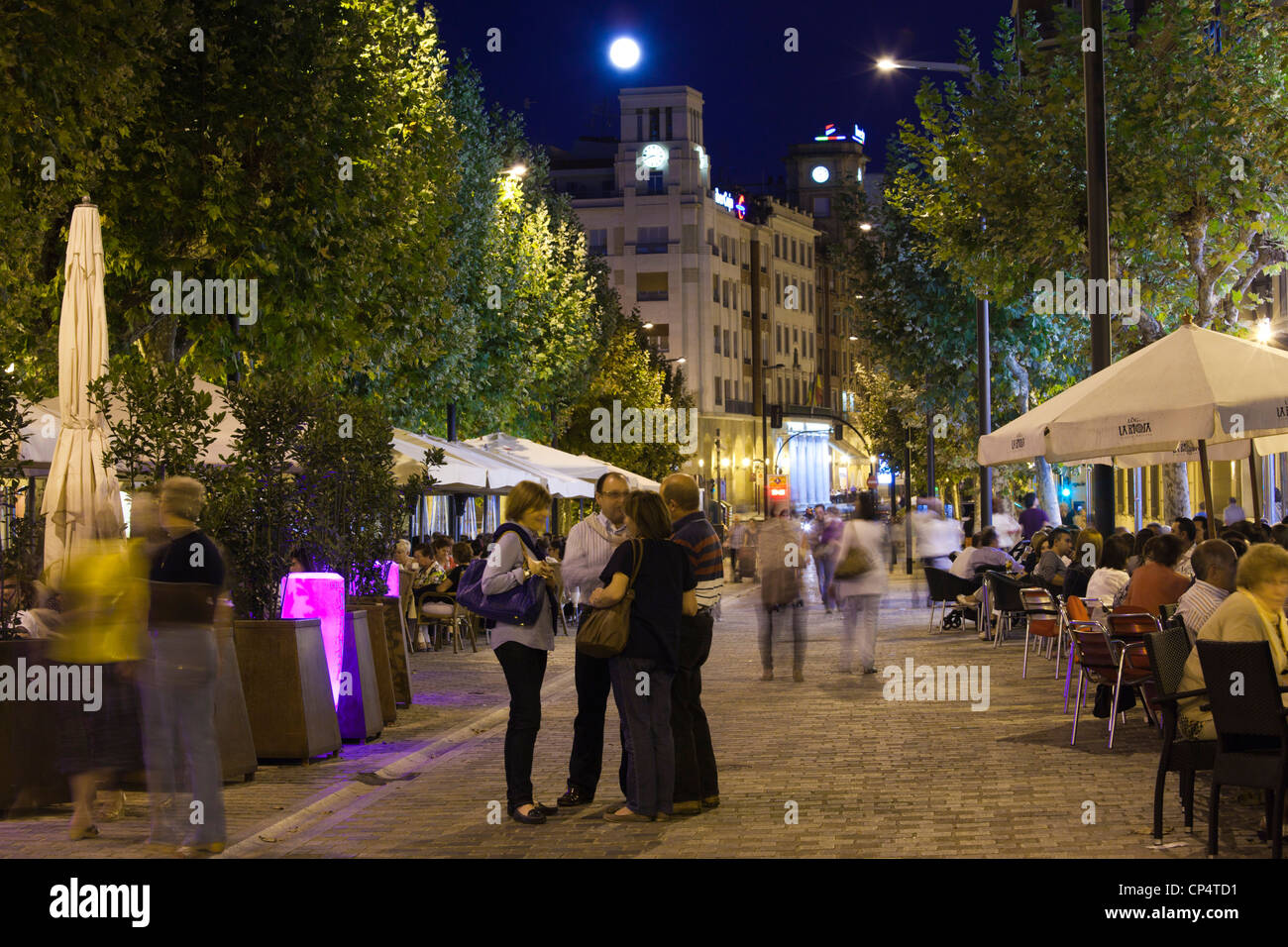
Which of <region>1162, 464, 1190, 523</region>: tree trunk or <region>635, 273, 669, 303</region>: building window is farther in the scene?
<region>635, 273, 669, 303</region>: building window

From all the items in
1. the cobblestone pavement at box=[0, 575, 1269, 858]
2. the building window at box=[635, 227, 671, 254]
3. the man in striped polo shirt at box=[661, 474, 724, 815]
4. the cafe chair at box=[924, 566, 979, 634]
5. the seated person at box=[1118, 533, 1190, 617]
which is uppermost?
the building window at box=[635, 227, 671, 254]

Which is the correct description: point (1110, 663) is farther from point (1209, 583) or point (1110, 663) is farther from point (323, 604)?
point (323, 604)

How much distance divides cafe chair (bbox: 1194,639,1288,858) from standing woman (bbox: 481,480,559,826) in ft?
11.8

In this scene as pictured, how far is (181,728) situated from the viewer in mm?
8500

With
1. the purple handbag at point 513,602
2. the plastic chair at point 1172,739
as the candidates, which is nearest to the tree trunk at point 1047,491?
the plastic chair at point 1172,739

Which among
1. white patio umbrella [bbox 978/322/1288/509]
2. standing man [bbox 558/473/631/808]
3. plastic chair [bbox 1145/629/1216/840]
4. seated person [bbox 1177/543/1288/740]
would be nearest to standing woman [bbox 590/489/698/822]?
standing man [bbox 558/473/631/808]

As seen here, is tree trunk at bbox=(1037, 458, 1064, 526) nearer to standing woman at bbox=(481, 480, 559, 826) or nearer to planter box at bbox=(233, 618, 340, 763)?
planter box at bbox=(233, 618, 340, 763)

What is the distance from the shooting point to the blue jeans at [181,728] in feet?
27.7

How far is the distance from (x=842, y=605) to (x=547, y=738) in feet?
19.8

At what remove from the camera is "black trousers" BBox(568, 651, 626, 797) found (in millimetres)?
10258

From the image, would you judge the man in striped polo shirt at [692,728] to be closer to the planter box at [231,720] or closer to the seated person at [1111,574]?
the planter box at [231,720]

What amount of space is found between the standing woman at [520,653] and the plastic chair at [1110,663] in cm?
421

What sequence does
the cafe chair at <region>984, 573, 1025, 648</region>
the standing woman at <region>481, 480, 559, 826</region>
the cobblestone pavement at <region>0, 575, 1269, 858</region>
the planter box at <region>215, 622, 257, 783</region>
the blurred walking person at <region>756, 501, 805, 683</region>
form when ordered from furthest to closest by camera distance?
the cafe chair at <region>984, 573, 1025, 648</region> → the blurred walking person at <region>756, 501, 805, 683</region> → the planter box at <region>215, 622, 257, 783</region> → the standing woman at <region>481, 480, 559, 826</region> → the cobblestone pavement at <region>0, 575, 1269, 858</region>
